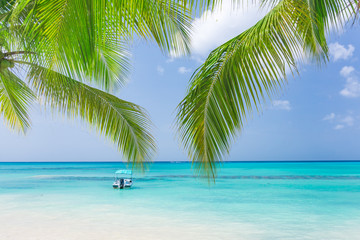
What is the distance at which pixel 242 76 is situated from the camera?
10.5 feet

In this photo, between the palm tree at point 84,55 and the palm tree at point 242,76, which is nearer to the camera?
the palm tree at point 84,55

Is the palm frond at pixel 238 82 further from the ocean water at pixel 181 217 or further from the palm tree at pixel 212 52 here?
the ocean water at pixel 181 217

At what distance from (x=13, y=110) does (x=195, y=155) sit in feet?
15.6

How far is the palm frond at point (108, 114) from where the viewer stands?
17.9ft

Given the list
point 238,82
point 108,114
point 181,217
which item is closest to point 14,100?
point 108,114

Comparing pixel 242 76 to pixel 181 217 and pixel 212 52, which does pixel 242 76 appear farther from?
pixel 181 217

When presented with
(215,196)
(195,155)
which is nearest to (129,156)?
(195,155)

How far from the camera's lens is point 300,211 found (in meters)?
15.6

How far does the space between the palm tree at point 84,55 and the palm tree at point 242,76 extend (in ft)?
1.90

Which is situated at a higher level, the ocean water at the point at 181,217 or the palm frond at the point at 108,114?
the palm frond at the point at 108,114

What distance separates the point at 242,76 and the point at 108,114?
2.85 metres

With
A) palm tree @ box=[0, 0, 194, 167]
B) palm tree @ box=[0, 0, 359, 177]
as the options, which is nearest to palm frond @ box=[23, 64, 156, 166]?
palm tree @ box=[0, 0, 194, 167]

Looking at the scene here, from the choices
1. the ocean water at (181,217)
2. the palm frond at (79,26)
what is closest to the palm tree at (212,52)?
the palm frond at (79,26)

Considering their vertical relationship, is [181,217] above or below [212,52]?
below
